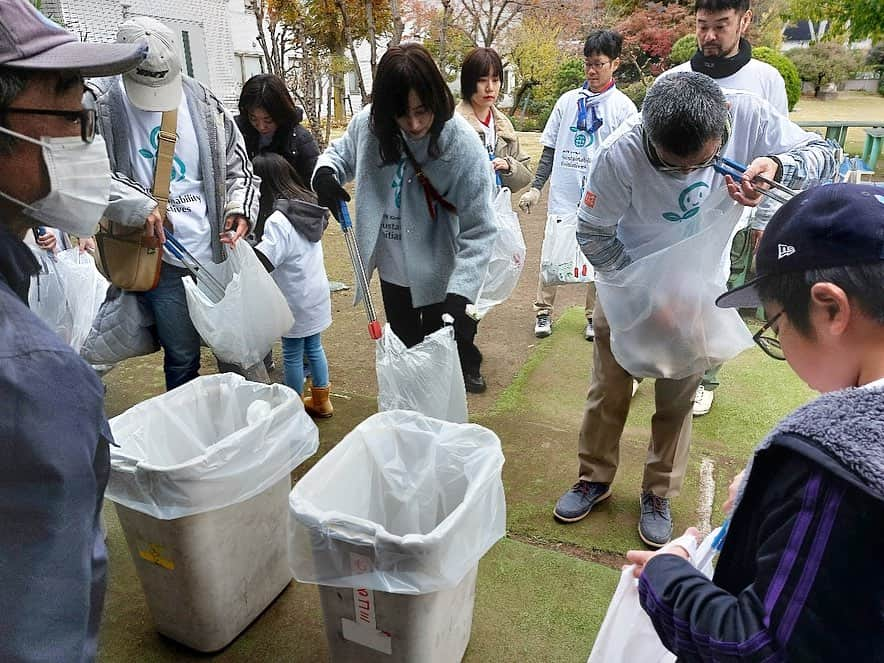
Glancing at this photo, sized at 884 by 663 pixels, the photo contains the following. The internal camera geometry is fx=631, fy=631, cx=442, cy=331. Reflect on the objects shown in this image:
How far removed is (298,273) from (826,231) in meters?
2.39

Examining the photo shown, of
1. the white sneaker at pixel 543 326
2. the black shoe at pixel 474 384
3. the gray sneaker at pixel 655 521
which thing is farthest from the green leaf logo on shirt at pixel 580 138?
the gray sneaker at pixel 655 521

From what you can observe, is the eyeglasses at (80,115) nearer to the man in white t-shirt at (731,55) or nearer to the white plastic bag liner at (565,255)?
the man in white t-shirt at (731,55)

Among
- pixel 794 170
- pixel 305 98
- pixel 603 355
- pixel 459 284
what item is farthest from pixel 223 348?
pixel 305 98

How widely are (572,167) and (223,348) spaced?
2.43 metres

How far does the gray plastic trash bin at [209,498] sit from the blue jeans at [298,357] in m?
0.92

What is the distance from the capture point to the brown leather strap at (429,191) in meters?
2.42

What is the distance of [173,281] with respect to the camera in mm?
2402

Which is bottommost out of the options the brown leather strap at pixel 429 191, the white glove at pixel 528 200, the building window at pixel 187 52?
the white glove at pixel 528 200

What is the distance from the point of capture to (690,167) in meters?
1.83

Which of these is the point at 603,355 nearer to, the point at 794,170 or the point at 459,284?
the point at 459,284

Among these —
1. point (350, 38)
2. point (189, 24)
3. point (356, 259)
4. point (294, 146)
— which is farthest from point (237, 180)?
point (189, 24)

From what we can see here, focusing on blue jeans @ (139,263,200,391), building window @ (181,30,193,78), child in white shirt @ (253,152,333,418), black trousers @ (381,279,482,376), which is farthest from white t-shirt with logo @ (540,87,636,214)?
building window @ (181,30,193,78)

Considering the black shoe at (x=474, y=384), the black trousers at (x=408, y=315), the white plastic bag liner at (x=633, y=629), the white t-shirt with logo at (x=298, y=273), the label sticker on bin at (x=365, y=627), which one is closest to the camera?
the white plastic bag liner at (x=633, y=629)

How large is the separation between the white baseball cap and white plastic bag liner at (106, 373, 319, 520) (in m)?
1.00
